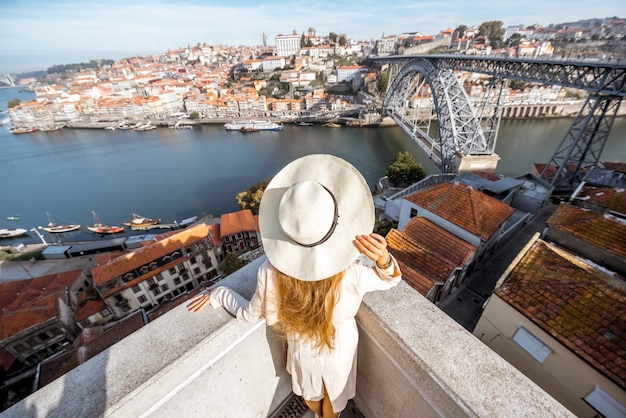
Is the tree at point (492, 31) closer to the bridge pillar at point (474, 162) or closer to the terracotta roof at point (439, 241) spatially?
the bridge pillar at point (474, 162)

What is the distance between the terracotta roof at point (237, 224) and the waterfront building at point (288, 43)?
79.8m

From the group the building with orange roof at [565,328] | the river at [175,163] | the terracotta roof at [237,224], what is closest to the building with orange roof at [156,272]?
the terracotta roof at [237,224]

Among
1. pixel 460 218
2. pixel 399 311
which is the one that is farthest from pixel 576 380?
pixel 460 218

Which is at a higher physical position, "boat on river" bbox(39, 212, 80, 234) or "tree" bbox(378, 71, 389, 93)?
"tree" bbox(378, 71, 389, 93)

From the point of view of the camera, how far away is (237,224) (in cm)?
1597

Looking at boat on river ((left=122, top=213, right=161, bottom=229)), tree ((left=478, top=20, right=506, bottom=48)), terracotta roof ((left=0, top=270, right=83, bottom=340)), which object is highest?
tree ((left=478, top=20, right=506, bottom=48))

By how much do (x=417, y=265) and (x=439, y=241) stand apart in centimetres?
108

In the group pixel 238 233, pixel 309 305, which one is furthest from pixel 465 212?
pixel 238 233

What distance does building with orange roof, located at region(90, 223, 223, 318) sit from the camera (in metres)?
11.8

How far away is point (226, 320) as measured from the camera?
150 centimetres

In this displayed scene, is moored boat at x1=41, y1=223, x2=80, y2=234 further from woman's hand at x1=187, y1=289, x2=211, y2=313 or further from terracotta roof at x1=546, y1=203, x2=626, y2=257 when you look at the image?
terracotta roof at x1=546, y1=203, x2=626, y2=257

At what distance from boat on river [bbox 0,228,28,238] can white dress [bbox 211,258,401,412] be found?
33100 mm

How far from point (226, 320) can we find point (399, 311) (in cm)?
100

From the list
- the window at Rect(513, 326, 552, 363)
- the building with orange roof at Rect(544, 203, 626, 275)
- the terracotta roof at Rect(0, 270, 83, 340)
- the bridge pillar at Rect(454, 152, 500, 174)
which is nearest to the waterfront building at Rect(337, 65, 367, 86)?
the bridge pillar at Rect(454, 152, 500, 174)
